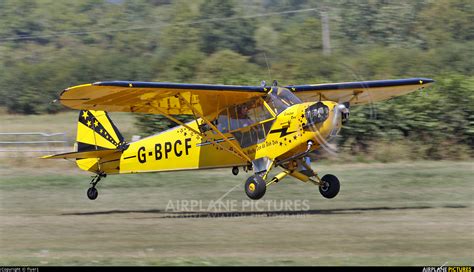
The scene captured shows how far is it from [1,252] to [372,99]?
9.95 meters

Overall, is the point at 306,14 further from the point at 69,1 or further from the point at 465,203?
the point at 465,203

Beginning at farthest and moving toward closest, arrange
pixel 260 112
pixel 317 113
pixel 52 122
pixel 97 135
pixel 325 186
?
pixel 52 122, pixel 97 135, pixel 325 186, pixel 260 112, pixel 317 113

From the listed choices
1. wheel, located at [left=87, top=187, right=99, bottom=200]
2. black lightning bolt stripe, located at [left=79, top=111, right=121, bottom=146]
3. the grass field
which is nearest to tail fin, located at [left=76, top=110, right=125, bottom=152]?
black lightning bolt stripe, located at [left=79, top=111, right=121, bottom=146]

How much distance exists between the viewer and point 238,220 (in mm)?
14664

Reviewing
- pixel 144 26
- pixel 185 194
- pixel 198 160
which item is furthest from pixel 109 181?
pixel 144 26

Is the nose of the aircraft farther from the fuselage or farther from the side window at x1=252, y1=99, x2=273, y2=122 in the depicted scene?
the side window at x1=252, y1=99, x2=273, y2=122

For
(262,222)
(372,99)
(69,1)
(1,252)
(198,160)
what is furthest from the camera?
(69,1)

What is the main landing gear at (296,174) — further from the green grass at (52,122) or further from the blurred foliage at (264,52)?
the green grass at (52,122)

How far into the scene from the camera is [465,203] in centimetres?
1584

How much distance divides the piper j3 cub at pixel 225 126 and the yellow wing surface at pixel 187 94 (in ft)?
0.06

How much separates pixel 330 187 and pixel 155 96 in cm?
412

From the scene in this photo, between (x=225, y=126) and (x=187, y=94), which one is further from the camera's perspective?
(x=225, y=126)

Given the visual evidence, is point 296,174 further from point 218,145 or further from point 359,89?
point 359,89

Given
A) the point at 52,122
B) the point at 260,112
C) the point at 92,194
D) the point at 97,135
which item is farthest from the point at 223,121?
the point at 52,122
